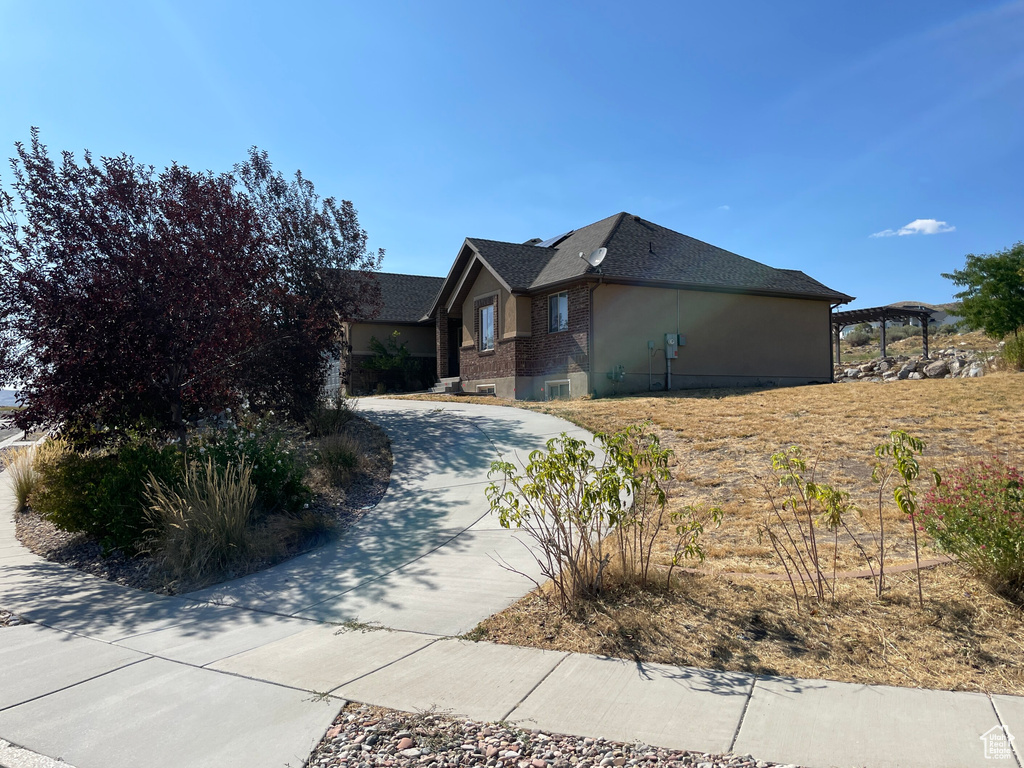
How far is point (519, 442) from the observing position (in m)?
12.0

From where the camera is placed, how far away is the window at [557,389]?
19.8 meters

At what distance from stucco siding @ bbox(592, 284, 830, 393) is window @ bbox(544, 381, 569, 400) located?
1.27 metres

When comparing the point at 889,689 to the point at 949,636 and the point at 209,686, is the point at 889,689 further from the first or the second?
the point at 209,686

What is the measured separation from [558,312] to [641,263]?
9.18 ft

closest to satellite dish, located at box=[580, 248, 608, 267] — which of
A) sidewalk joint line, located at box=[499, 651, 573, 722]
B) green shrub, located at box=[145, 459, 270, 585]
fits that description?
green shrub, located at box=[145, 459, 270, 585]

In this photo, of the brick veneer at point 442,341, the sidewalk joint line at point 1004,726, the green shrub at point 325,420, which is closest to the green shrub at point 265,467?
the green shrub at point 325,420

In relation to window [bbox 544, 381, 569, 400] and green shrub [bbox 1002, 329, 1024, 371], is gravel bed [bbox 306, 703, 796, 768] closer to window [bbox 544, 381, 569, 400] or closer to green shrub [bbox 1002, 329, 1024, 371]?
window [bbox 544, 381, 569, 400]

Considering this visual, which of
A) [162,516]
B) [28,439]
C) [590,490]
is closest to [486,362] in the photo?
[28,439]

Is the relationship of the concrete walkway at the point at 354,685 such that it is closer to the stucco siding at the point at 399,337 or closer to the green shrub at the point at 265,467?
the green shrub at the point at 265,467

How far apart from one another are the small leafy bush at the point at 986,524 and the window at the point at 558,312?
48.0ft

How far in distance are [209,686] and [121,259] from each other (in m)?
6.82

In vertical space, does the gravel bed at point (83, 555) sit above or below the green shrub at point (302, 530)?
below

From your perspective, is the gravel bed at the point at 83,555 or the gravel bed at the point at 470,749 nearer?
the gravel bed at the point at 470,749

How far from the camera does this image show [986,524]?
15.8 feet
